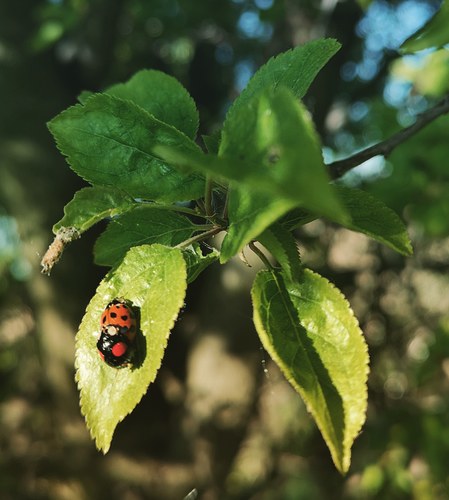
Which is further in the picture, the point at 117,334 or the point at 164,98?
the point at 164,98

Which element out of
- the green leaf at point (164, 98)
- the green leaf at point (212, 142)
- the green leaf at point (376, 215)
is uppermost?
the green leaf at point (164, 98)

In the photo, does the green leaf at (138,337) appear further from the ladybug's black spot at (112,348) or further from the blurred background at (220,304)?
the blurred background at (220,304)

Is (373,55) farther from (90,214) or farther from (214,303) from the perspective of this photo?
(90,214)

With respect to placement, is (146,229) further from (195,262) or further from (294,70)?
(294,70)

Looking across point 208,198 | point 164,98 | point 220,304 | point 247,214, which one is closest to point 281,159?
point 247,214

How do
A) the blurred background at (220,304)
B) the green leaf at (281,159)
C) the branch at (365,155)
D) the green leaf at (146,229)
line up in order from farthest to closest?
1. the blurred background at (220,304)
2. the branch at (365,155)
3. the green leaf at (146,229)
4. the green leaf at (281,159)

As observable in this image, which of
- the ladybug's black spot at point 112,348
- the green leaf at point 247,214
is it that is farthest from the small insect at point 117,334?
the green leaf at point 247,214

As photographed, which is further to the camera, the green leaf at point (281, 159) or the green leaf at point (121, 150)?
the green leaf at point (121, 150)
